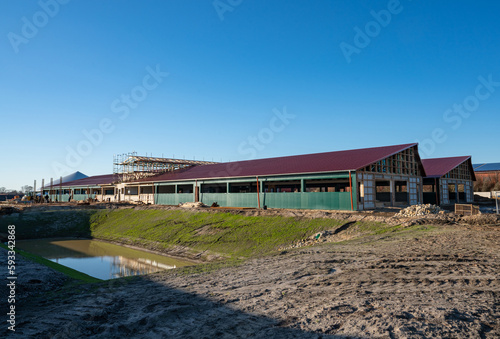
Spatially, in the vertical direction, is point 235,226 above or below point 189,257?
above

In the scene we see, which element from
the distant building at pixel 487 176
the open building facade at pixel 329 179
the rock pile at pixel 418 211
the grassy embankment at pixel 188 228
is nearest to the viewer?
the grassy embankment at pixel 188 228

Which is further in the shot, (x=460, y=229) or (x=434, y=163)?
(x=434, y=163)

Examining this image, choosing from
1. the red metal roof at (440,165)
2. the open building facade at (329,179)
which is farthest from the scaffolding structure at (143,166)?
the red metal roof at (440,165)

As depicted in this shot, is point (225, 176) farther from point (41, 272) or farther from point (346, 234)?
point (41, 272)

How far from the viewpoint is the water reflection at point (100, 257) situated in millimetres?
17641

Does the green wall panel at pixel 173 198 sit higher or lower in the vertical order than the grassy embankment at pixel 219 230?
higher

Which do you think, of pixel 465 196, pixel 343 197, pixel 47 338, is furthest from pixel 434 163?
pixel 47 338

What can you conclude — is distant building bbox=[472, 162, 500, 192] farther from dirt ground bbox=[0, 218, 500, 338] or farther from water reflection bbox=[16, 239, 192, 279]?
water reflection bbox=[16, 239, 192, 279]

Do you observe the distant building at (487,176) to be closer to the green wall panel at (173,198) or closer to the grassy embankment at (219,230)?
the grassy embankment at (219,230)

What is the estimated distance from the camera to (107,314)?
6723 millimetres

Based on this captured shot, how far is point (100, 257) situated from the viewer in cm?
2172

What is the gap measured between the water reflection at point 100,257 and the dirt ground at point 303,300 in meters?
7.30

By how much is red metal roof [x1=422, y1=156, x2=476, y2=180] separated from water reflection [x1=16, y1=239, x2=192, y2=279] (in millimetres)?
26717

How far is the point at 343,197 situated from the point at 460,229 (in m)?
10.3
